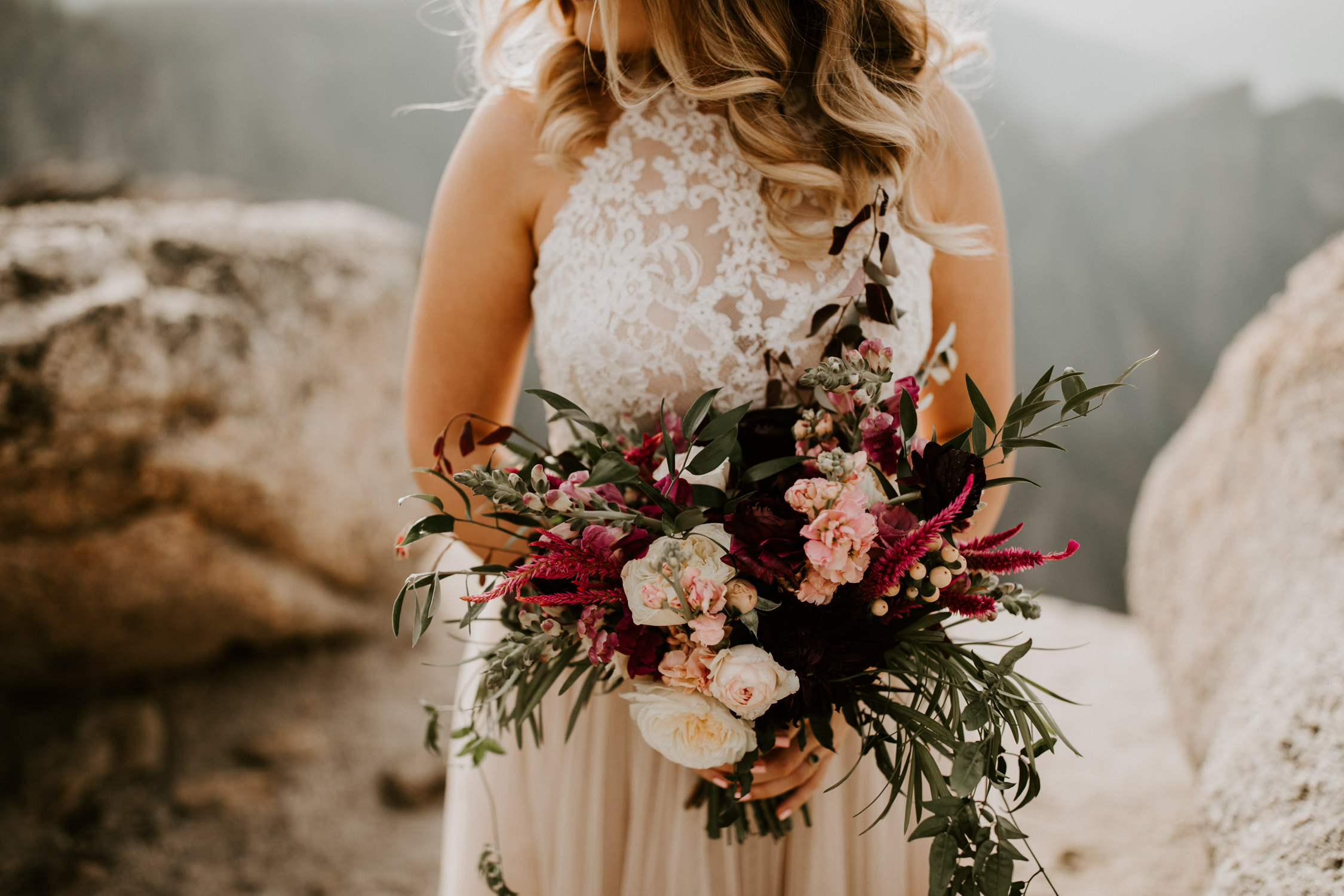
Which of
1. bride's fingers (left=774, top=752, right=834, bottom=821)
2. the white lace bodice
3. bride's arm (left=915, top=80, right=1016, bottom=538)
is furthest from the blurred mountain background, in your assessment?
bride's fingers (left=774, top=752, right=834, bottom=821)

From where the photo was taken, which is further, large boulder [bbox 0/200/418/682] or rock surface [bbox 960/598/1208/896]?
large boulder [bbox 0/200/418/682]

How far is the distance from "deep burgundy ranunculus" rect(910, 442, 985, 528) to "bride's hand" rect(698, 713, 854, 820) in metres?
0.28

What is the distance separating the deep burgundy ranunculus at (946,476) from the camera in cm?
56

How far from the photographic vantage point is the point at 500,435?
0.74 m

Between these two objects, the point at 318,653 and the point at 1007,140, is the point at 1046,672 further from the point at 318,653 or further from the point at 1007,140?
the point at 318,653

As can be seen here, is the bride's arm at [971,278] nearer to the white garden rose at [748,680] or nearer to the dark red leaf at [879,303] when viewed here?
the dark red leaf at [879,303]

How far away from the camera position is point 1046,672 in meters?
2.23

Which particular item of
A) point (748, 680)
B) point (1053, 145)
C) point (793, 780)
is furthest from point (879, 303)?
point (1053, 145)

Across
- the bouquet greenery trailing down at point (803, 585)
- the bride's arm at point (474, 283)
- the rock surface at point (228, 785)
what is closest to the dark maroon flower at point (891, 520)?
the bouquet greenery trailing down at point (803, 585)

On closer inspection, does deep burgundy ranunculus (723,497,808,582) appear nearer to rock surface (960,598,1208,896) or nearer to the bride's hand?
the bride's hand

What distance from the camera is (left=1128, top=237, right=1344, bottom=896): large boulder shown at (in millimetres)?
839

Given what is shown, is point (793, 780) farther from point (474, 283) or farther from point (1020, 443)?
point (474, 283)

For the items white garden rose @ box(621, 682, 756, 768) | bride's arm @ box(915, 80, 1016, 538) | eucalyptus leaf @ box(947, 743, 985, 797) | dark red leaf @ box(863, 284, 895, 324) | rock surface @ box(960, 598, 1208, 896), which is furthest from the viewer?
rock surface @ box(960, 598, 1208, 896)

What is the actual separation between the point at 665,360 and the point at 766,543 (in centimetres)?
36
